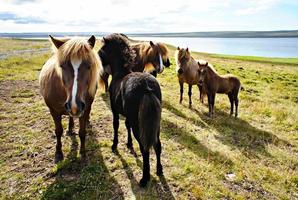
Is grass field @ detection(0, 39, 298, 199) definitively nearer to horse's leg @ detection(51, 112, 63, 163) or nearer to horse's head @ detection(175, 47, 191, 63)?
horse's leg @ detection(51, 112, 63, 163)

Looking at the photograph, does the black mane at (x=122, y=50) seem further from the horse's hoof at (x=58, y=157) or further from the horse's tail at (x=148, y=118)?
the horse's hoof at (x=58, y=157)

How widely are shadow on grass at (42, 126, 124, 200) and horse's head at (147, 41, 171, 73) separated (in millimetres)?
3801

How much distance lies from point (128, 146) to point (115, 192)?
165 centimetres

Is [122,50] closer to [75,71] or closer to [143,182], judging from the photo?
[75,71]

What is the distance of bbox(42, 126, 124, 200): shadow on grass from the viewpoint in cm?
428

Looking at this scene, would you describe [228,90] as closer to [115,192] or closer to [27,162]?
[115,192]

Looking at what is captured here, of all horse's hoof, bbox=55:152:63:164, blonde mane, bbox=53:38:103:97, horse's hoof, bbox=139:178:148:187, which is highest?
blonde mane, bbox=53:38:103:97

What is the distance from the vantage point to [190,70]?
9727 millimetres

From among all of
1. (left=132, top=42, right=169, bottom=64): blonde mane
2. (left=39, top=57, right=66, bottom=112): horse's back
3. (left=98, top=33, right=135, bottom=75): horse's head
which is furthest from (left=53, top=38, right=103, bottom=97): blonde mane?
(left=132, top=42, right=169, bottom=64): blonde mane

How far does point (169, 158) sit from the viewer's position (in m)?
5.66

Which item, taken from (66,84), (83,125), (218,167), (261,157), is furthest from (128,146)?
(261,157)

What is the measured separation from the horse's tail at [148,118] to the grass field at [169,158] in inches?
39.2

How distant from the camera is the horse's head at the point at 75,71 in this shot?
3.71 meters

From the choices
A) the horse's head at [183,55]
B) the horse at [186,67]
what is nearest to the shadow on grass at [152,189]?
the horse at [186,67]
